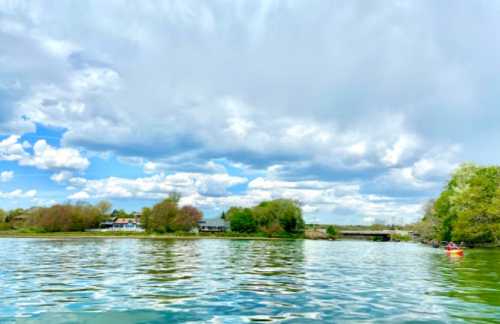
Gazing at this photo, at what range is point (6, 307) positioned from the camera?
57.9 ft

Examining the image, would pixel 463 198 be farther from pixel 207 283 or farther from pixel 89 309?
pixel 89 309

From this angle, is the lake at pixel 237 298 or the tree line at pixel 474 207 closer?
the lake at pixel 237 298

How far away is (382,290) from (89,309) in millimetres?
15974

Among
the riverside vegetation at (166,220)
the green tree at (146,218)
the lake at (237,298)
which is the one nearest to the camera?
the lake at (237,298)

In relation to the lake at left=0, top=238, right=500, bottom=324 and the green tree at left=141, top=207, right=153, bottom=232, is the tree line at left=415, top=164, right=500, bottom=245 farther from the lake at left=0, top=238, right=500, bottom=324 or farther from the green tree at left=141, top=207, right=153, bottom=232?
the green tree at left=141, top=207, right=153, bottom=232

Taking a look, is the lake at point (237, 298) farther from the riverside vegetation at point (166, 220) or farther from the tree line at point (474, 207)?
the riverside vegetation at point (166, 220)

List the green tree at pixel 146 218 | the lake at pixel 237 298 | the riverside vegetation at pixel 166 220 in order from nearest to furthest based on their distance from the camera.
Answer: the lake at pixel 237 298
the riverside vegetation at pixel 166 220
the green tree at pixel 146 218

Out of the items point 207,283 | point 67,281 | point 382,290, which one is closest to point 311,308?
point 382,290

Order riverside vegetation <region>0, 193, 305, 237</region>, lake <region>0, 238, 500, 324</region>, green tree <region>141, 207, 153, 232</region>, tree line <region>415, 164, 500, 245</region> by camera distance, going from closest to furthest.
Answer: lake <region>0, 238, 500, 324</region> → tree line <region>415, 164, 500, 245</region> → riverside vegetation <region>0, 193, 305, 237</region> → green tree <region>141, 207, 153, 232</region>

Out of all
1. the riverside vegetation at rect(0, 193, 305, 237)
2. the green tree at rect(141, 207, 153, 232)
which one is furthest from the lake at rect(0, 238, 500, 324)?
the green tree at rect(141, 207, 153, 232)

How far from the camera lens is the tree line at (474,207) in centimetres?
9250

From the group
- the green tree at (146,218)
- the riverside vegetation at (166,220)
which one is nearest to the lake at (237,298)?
the riverside vegetation at (166,220)

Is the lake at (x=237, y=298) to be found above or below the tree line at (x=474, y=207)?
below

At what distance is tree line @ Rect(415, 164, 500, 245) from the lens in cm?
9250
